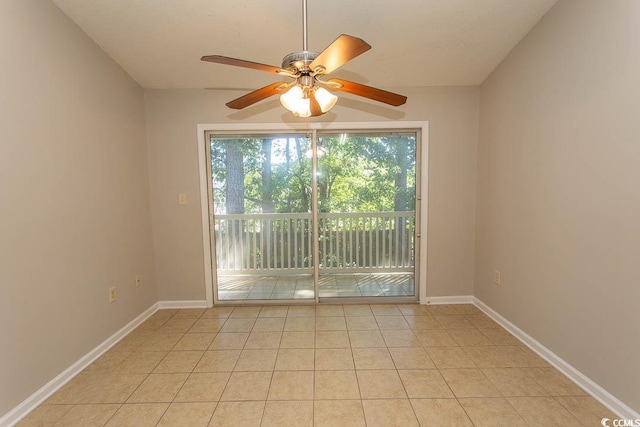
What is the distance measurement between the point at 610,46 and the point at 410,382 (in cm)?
233

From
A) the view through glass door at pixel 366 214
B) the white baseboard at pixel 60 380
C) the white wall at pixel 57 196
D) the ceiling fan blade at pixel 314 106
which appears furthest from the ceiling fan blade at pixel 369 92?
the white baseboard at pixel 60 380

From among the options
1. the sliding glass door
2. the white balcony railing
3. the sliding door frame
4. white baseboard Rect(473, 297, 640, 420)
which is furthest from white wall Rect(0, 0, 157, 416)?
white baseboard Rect(473, 297, 640, 420)

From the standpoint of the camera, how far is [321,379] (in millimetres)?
1873

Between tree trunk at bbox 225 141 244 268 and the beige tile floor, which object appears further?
tree trunk at bbox 225 141 244 268

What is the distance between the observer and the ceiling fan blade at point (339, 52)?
1143 mm

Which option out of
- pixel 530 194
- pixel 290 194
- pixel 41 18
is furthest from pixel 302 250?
pixel 41 18

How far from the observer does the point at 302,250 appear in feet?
10.6

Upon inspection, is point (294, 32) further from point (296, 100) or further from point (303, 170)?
point (303, 170)

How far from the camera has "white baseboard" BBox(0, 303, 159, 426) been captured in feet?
5.11

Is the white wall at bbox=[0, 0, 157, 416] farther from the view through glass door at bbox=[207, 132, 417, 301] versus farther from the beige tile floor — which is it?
the view through glass door at bbox=[207, 132, 417, 301]

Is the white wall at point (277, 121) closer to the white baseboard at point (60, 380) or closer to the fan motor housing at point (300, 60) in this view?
the white baseboard at point (60, 380)

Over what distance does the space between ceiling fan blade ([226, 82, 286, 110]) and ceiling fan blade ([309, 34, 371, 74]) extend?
0.95 feet

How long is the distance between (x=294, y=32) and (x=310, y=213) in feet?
5.60

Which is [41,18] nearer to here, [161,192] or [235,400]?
[161,192]
